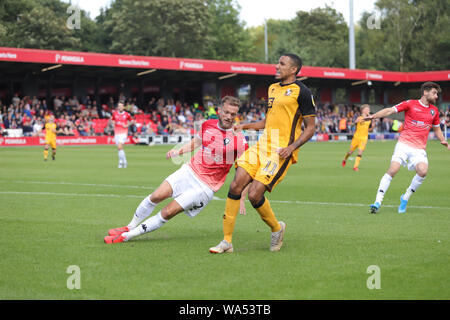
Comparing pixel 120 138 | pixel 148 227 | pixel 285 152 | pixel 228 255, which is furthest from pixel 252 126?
pixel 120 138

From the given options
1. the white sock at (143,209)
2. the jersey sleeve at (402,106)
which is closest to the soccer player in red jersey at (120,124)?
the jersey sleeve at (402,106)

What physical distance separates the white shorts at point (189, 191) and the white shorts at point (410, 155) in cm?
510

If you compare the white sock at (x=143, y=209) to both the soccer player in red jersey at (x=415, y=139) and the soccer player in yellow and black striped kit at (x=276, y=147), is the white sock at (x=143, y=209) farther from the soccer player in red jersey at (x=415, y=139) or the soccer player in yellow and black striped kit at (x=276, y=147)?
the soccer player in red jersey at (x=415, y=139)

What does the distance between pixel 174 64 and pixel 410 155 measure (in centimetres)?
3731

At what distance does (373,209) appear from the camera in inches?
422

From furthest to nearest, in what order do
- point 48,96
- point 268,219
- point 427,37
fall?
point 427,37 → point 48,96 → point 268,219

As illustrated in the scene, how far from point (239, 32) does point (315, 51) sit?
44.1ft

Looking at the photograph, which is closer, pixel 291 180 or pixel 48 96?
pixel 291 180

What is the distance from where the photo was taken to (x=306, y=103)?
7.10 meters

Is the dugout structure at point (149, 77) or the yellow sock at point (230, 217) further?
the dugout structure at point (149, 77)

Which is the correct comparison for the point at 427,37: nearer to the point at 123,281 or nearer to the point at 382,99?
the point at 382,99

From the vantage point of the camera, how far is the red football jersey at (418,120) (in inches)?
442

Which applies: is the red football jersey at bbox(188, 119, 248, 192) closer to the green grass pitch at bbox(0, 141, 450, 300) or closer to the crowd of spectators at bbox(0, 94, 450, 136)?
the green grass pitch at bbox(0, 141, 450, 300)
